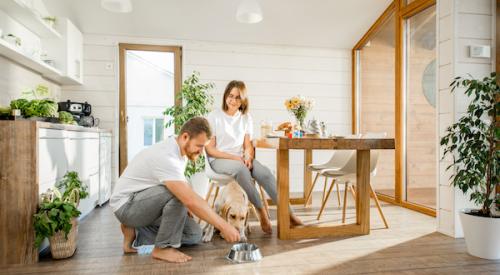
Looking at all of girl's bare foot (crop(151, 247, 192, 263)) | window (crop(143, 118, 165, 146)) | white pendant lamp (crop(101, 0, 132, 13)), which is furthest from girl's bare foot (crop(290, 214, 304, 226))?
window (crop(143, 118, 165, 146))

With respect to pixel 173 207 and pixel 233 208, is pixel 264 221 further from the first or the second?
pixel 173 207

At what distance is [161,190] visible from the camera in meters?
2.17

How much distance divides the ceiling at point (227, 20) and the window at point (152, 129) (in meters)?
1.17

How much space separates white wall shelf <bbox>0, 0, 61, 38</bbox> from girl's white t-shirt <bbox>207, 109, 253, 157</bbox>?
1.88 meters

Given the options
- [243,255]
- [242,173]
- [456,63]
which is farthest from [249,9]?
[243,255]

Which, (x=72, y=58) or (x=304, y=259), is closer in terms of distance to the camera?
(x=304, y=259)

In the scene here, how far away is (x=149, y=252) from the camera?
234cm

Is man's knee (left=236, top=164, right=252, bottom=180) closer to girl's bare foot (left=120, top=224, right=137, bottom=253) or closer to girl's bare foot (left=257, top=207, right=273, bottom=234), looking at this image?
girl's bare foot (left=257, top=207, right=273, bottom=234)

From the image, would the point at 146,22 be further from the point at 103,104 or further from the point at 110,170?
the point at 110,170

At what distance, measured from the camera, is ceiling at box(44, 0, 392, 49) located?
14.0ft

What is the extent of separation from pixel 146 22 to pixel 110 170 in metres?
1.94

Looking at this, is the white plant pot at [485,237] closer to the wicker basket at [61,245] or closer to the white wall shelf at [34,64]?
the wicker basket at [61,245]

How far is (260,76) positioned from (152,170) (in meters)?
3.19

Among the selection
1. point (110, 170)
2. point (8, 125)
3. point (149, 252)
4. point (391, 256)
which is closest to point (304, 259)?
point (391, 256)
